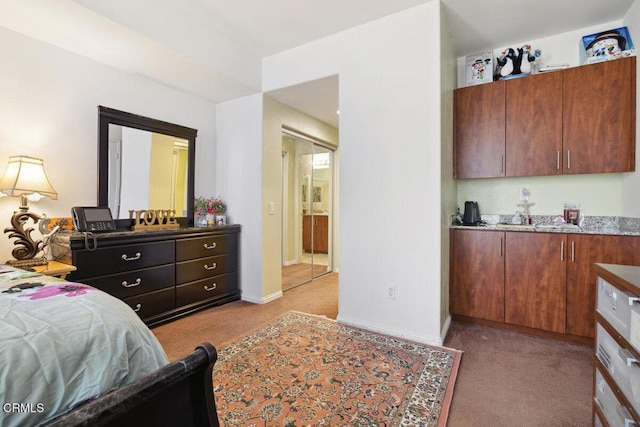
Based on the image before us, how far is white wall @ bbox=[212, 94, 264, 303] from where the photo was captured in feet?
11.5

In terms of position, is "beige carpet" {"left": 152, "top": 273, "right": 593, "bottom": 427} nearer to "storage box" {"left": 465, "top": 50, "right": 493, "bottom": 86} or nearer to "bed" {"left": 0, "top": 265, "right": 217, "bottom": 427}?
"bed" {"left": 0, "top": 265, "right": 217, "bottom": 427}

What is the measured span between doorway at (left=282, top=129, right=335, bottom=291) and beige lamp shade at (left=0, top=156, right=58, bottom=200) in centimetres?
249

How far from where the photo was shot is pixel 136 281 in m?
2.64

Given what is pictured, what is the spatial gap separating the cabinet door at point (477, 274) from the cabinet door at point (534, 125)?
0.70 m

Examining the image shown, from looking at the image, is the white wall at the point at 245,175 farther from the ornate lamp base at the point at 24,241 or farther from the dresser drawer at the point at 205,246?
the ornate lamp base at the point at 24,241

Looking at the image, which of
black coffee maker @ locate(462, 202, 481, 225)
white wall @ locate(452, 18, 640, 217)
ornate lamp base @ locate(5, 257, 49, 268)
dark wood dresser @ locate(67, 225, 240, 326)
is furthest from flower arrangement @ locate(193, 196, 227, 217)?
white wall @ locate(452, 18, 640, 217)

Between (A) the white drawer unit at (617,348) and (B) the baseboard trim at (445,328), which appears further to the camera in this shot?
(B) the baseboard trim at (445,328)

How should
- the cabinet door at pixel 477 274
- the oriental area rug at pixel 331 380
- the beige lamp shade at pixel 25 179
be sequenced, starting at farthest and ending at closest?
the cabinet door at pixel 477 274 < the beige lamp shade at pixel 25 179 < the oriental area rug at pixel 331 380

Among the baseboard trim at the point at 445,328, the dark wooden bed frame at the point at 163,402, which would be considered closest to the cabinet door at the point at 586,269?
the baseboard trim at the point at 445,328

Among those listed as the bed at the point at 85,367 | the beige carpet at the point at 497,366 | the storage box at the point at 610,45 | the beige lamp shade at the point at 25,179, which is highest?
the storage box at the point at 610,45

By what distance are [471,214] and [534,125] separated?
0.95 meters

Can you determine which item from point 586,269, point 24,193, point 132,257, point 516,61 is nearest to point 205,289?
point 132,257

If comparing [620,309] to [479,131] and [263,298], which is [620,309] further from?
[263,298]

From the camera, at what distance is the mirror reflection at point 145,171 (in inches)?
113
